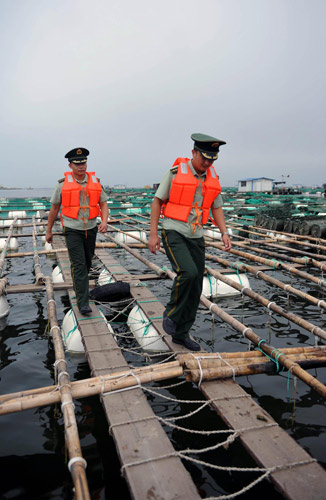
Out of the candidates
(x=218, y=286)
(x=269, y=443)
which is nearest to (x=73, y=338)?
(x=269, y=443)

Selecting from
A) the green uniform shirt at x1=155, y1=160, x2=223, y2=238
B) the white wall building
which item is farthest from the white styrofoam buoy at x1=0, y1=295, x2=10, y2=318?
the white wall building

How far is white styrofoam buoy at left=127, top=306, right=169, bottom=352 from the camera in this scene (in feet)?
18.8

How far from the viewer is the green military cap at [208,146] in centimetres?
446

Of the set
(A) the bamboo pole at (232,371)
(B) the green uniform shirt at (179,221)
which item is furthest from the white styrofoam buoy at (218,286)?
(A) the bamboo pole at (232,371)

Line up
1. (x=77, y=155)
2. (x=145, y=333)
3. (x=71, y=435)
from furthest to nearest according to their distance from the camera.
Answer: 1. (x=145, y=333)
2. (x=77, y=155)
3. (x=71, y=435)

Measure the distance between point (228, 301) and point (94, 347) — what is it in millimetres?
4524

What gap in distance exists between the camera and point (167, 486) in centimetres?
274

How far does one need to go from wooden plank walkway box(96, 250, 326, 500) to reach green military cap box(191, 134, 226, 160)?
2677 millimetres

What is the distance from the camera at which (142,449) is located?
3115 millimetres

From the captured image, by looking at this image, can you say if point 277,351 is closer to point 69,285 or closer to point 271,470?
point 271,470

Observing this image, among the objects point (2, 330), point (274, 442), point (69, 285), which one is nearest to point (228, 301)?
point (69, 285)

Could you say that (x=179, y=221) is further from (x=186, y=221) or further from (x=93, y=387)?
(x=93, y=387)

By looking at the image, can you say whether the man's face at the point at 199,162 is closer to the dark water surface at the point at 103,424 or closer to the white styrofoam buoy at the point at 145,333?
the white styrofoam buoy at the point at 145,333

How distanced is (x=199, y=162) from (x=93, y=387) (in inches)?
114
